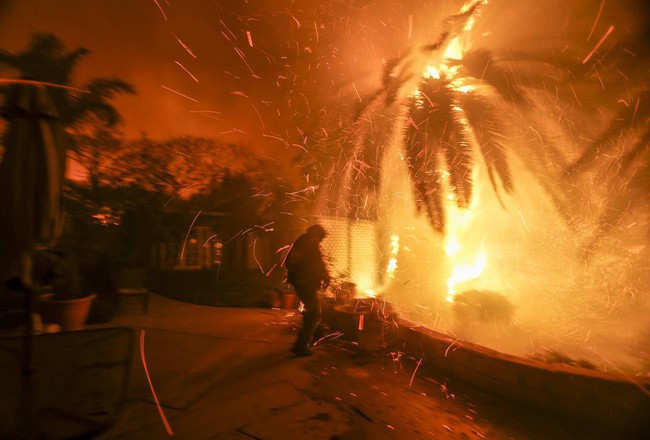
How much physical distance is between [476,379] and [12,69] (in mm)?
10506

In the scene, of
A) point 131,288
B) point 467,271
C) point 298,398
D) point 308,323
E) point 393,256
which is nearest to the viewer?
point 298,398

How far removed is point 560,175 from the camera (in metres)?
7.20

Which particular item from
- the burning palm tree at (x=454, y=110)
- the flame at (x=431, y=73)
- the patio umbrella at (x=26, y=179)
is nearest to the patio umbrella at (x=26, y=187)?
the patio umbrella at (x=26, y=179)

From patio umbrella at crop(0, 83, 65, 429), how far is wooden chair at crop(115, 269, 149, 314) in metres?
4.21

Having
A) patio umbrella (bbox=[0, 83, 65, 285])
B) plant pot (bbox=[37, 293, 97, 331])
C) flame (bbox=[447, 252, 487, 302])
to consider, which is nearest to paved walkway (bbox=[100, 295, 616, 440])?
plant pot (bbox=[37, 293, 97, 331])

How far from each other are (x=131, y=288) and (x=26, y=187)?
5.15 meters

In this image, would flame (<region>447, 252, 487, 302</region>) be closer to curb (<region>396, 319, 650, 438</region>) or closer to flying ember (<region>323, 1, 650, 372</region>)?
flying ember (<region>323, 1, 650, 372</region>)

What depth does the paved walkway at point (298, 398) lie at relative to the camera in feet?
10.2

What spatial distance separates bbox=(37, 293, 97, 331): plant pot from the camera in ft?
18.0

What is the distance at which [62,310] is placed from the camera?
5539 millimetres

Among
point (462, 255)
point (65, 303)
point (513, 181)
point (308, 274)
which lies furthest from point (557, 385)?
point (65, 303)

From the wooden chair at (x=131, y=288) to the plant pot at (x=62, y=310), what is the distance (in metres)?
0.92

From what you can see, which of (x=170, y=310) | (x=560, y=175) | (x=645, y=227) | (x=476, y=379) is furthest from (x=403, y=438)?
(x=645, y=227)

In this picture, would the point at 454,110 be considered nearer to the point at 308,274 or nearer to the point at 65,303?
the point at 308,274
